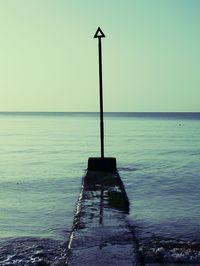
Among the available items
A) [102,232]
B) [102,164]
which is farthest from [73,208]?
[102,164]

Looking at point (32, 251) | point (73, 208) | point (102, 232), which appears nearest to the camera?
point (32, 251)

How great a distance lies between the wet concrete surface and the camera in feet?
27.2

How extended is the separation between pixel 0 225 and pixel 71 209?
2702 millimetres

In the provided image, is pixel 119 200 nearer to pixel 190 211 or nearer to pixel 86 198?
pixel 86 198

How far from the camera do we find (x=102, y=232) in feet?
33.2

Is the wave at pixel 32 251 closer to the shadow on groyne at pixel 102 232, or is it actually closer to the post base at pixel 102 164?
the shadow on groyne at pixel 102 232

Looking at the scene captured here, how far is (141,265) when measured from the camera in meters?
8.02

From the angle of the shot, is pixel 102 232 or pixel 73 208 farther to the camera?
pixel 73 208

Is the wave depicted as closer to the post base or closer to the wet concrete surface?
the wet concrete surface

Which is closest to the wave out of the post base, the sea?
the sea

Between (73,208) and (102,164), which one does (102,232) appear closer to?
(73,208)

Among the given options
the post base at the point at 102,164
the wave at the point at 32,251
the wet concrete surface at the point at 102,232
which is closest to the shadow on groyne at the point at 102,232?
the wet concrete surface at the point at 102,232

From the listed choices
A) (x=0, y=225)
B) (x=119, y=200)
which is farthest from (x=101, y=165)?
(x=0, y=225)

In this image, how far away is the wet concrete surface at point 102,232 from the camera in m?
8.29
